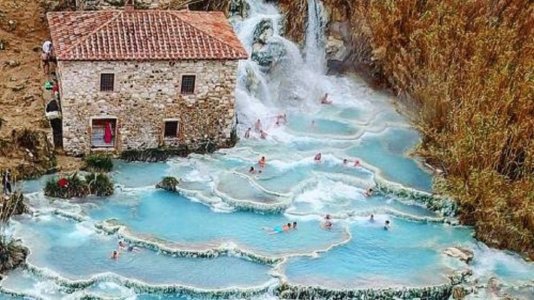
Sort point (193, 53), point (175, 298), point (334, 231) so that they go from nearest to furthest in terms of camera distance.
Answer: point (175, 298) → point (334, 231) → point (193, 53)

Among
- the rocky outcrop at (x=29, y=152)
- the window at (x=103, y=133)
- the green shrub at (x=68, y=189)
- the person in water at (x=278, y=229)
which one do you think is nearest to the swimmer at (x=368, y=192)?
the person in water at (x=278, y=229)

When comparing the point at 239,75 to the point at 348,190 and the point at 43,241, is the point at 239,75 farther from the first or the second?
the point at 43,241

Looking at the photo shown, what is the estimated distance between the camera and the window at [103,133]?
36.0 meters

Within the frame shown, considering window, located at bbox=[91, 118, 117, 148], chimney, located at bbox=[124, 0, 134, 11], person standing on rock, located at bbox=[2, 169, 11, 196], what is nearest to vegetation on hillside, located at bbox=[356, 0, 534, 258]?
chimney, located at bbox=[124, 0, 134, 11]

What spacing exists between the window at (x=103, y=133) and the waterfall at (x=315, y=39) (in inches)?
501

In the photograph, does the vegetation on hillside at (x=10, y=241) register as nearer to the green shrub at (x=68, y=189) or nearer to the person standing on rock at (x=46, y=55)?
the green shrub at (x=68, y=189)

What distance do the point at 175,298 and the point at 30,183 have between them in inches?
348

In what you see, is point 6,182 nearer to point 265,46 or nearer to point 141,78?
point 141,78

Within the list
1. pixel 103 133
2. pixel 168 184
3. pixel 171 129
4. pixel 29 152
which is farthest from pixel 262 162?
pixel 29 152

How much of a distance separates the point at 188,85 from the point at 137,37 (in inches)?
115

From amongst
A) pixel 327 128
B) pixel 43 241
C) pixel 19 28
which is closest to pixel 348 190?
pixel 327 128

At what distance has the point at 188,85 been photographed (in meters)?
36.2

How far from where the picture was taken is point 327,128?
40.2 m

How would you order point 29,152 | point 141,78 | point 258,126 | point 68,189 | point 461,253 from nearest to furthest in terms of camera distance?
point 461,253 < point 68,189 < point 29,152 < point 141,78 < point 258,126
